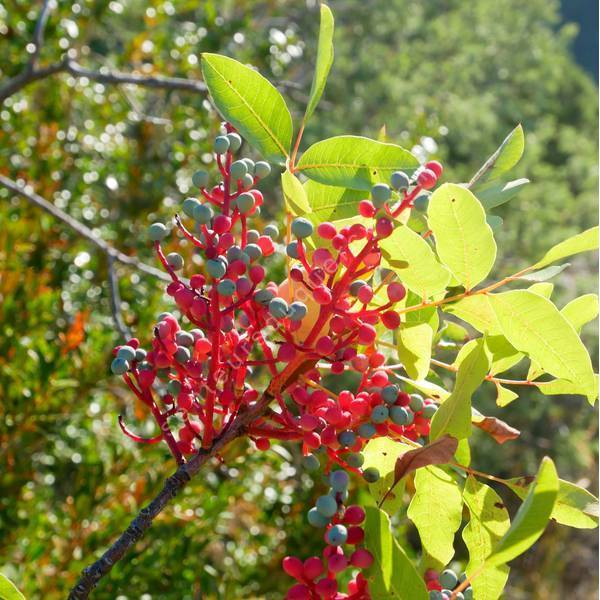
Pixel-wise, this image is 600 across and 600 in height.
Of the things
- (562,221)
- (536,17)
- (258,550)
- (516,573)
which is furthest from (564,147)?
(258,550)

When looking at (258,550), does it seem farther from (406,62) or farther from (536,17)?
(536,17)

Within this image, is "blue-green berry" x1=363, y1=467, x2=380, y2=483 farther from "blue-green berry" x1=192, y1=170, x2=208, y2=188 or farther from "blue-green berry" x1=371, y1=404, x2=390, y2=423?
"blue-green berry" x1=192, y1=170, x2=208, y2=188

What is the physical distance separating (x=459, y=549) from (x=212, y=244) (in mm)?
3132

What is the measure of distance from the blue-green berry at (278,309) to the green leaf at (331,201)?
0.07m

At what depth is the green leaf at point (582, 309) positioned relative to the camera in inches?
20.1

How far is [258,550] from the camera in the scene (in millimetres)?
1339

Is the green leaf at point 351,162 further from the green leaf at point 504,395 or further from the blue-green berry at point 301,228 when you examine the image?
the green leaf at point 504,395

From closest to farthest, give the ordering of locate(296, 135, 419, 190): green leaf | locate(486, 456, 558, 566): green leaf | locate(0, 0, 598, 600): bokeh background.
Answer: locate(486, 456, 558, 566): green leaf < locate(296, 135, 419, 190): green leaf < locate(0, 0, 598, 600): bokeh background

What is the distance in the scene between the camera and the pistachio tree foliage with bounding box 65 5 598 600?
16.8 inches

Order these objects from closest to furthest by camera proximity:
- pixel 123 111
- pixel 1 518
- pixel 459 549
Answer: pixel 1 518 < pixel 123 111 < pixel 459 549

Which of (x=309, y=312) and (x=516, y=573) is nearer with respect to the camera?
(x=309, y=312)

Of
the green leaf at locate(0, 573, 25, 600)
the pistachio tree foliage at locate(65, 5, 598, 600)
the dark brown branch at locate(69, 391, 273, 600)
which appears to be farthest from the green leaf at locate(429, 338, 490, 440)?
the green leaf at locate(0, 573, 25, 600)

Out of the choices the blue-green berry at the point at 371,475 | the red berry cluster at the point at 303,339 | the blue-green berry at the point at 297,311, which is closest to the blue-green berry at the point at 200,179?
the red berry cluster at the point at 303,339

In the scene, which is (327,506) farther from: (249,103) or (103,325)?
(103,325)
